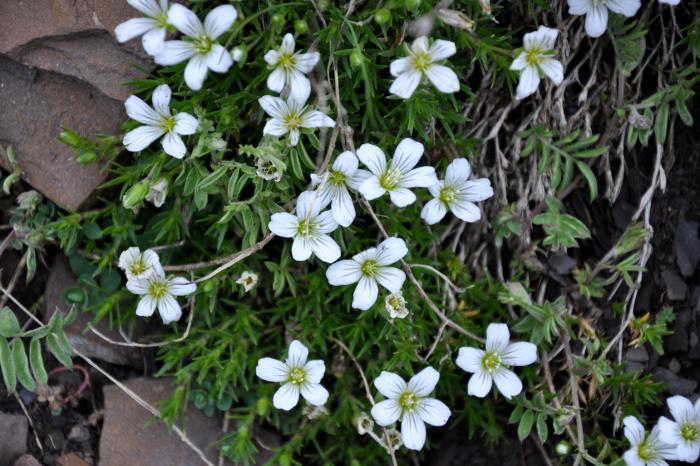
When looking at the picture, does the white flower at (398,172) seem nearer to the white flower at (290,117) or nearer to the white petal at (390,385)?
the white flower at (290,117)

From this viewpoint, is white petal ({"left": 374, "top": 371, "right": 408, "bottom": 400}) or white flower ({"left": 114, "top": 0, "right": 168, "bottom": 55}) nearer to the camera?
white flower ({"left": 114, "top": 0, "right": 168, "bottom": 55})

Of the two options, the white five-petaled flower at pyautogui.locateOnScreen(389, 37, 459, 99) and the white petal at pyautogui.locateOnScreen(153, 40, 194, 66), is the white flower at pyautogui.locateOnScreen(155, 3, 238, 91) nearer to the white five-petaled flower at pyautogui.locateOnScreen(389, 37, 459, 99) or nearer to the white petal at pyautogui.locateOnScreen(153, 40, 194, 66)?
the white petal at pyautogui.locateOnScreen(153, 40, 194, 66)

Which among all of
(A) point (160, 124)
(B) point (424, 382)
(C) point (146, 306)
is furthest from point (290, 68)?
(B) point (424, 382)

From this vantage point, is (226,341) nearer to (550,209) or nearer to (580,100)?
(550,209)

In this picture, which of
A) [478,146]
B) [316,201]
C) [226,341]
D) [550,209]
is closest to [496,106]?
[478,146]

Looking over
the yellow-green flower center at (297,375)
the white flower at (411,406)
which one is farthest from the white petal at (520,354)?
the yellow-green flower center at (297,375)

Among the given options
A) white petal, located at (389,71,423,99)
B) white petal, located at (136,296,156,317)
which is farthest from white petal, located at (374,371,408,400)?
white petal, located at (389,71,423,99)
